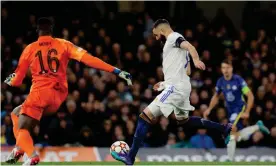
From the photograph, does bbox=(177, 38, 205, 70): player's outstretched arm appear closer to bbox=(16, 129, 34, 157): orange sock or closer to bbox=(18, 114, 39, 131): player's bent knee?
bbox=(18, 114, 39, 131): player's bent knee

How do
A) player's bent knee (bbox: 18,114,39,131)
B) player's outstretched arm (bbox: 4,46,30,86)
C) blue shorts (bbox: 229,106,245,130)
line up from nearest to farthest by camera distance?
player's bent knee (bbox: 18,114,39,131)
player's outstretched arm (bbox: 4,46,30,86)
blue shorts (bbox: 229,106,245,130)

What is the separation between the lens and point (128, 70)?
70.3 feet

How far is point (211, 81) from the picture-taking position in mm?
21344

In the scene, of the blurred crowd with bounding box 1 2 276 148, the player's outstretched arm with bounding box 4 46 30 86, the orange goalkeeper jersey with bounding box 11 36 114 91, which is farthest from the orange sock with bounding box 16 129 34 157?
the blurred crowd with bounding box 1 2 276 148

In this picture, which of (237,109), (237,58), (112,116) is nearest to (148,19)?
(237,58)

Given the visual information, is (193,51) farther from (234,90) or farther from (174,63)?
(234,90)

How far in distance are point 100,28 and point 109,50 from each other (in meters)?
0.90

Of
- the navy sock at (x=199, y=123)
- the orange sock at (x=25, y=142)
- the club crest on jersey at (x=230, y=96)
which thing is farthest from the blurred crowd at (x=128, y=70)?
the orange sock at (x=25, y=142)

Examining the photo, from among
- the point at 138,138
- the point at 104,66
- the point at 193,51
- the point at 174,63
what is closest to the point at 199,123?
the point at 174,63

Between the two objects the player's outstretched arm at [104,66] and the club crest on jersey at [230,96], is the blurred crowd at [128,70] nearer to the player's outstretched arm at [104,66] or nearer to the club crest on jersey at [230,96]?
the club crest on jersey at [230,96]

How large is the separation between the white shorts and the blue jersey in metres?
4.38

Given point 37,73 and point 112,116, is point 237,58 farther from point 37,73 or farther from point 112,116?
point 37,73

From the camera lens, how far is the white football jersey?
499 inches

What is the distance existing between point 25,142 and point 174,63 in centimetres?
267
